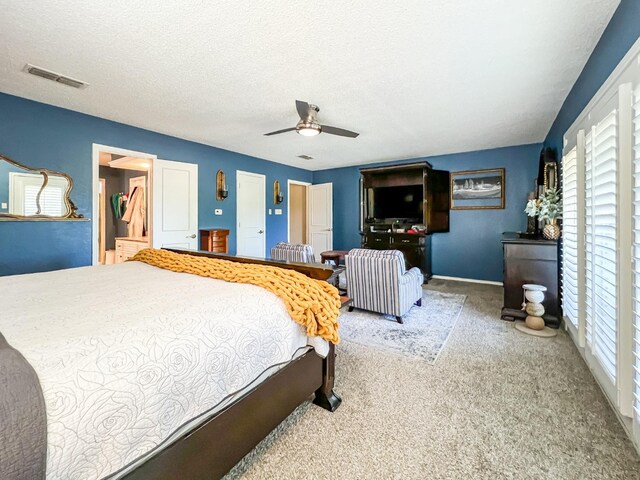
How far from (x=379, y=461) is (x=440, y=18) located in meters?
2.54

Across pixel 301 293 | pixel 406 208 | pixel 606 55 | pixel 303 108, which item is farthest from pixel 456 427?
pixel 406 208

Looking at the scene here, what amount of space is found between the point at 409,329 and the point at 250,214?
3.83 m

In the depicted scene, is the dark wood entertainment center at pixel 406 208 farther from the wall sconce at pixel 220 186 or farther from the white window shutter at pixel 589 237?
the white window shutter at pixel 589 237

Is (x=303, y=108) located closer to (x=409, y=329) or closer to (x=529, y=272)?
(x=409, y=329)

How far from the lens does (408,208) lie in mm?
5707

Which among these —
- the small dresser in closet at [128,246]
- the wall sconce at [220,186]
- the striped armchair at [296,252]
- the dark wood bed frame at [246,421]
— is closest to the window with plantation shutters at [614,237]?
the dark wood bed frame at [246,421]

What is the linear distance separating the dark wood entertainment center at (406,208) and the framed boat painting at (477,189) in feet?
0.57

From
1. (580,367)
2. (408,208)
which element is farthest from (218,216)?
(580,367)

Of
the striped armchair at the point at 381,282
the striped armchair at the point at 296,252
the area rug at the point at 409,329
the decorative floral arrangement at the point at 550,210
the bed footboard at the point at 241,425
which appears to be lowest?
the area rug at the point at 409,329

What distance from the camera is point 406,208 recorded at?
18.8 feet

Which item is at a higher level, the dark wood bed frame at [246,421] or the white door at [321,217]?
the white door at [321,217]

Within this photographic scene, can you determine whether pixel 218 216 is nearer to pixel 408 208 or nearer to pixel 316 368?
pixel 408 208

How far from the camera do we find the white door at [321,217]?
7.06 metres

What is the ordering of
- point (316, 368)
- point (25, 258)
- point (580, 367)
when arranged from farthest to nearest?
point (25, 258), point (580, 367), point (316, 368)
